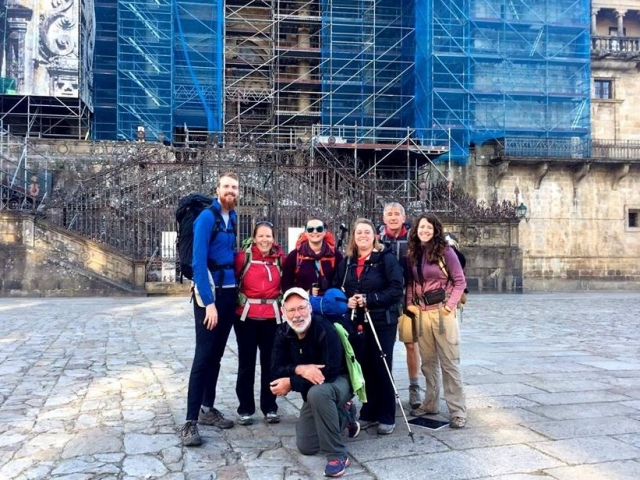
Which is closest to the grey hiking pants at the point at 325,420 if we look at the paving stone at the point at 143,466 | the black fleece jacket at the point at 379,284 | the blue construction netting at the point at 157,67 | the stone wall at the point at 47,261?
the black fleece jacket at the point at 379,284

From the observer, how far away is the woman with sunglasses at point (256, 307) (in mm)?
4551

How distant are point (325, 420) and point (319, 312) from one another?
0.77 metres

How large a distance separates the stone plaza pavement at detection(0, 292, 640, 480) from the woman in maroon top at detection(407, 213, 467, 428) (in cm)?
36

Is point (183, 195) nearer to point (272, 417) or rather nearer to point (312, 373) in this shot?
point (272, 417)

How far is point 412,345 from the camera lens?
5227 millimetres

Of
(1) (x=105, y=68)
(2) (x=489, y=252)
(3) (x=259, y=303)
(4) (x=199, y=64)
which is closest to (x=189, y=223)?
(3) (x=259, y=303)

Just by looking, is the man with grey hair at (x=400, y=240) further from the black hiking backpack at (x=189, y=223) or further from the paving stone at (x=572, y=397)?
the black hiking backpack at (x=189, y=223)

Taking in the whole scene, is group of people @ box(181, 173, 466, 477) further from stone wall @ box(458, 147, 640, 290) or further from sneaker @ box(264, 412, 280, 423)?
stone wall @ box(458, 147, 640, 290)

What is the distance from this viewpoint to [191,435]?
4074mm

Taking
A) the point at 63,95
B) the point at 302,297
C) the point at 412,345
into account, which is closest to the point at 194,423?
the point at 302,297

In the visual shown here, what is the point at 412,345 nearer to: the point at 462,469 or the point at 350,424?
the point at 350,424

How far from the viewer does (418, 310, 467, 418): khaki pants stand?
455cm

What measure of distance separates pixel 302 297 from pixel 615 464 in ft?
7.39

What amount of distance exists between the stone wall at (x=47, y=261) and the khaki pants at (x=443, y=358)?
14.2m
